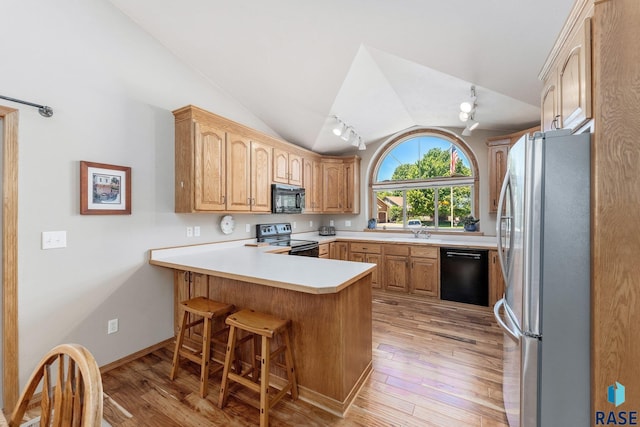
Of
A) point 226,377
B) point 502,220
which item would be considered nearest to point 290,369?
point 226,377

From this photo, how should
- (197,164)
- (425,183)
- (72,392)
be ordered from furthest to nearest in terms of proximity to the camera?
(425,183) < (197,164) < (72,392)

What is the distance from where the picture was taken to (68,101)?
2.04 metres

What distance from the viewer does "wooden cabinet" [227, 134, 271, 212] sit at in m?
2.94

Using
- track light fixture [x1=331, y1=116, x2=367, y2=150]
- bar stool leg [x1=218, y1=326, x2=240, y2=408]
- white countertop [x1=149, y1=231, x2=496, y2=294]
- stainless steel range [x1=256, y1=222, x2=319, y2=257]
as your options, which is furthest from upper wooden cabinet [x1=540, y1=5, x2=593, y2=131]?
stainless steel range [x1=256, y1=222, x2=319, y2=257]

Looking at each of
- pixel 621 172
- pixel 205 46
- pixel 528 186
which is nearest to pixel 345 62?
pixel 205 46

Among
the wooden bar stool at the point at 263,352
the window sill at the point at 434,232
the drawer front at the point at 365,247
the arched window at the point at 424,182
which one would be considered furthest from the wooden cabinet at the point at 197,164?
the arched window at the point at 424,182

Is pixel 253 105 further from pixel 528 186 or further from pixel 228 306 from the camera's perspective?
pixel 528 186

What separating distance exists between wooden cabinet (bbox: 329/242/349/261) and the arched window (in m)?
0.87

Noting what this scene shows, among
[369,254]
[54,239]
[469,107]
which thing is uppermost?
[469,107]

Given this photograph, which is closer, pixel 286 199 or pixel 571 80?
pixel 571 80

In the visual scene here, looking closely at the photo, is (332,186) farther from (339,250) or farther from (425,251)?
(425,251)

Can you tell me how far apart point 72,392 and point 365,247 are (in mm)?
3834

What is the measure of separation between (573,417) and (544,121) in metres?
1.82

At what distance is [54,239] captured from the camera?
196 cm
